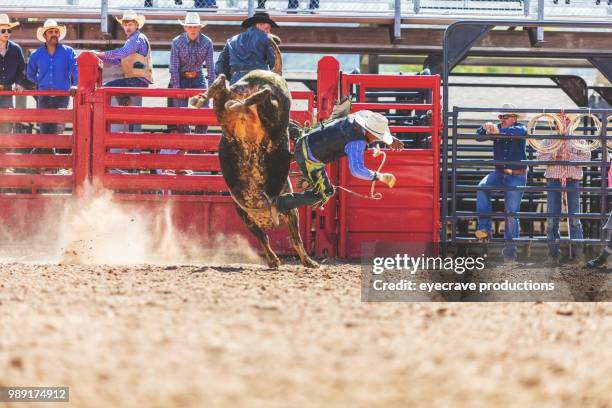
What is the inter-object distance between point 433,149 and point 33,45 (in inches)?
243

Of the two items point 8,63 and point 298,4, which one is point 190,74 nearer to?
point 8,63

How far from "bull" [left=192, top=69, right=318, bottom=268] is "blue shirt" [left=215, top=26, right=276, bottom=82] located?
4.29 feet

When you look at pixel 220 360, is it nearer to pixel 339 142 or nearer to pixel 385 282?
pixel 385 282

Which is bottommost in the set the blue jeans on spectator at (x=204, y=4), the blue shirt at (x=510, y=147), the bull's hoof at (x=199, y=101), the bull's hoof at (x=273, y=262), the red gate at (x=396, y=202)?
the bull's hoof at (x=273, y=262)

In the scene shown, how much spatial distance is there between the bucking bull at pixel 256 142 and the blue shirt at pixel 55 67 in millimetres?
3248

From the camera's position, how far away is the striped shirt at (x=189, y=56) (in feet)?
29.6

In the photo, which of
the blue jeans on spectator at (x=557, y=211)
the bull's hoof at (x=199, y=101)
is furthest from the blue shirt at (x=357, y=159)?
the blue jeans on spectator at (x=557, y=211)

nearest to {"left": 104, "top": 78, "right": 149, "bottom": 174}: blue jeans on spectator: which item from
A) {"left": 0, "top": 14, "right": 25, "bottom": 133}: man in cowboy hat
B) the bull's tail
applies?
{"left": 0, "top": 14, "right": 25, "bottom": 133}: man in cowboy hat

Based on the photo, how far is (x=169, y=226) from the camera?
342 inches

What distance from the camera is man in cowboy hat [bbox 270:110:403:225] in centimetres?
680

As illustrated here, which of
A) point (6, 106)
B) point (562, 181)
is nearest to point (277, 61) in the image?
point (562, 181)

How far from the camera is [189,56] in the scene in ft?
29.7

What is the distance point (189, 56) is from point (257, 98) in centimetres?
293

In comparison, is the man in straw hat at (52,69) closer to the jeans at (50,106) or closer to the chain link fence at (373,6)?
the jeans at (50,106)
